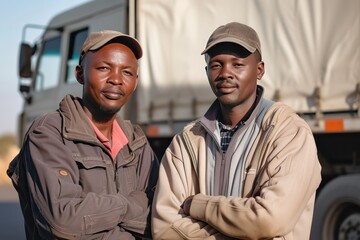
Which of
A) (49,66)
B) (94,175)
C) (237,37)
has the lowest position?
(94,175)

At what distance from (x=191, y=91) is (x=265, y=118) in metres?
4.06

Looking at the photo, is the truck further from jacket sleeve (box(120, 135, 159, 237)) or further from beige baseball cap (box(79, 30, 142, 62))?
beige baseball cap (box(79, 30, 142, 62))

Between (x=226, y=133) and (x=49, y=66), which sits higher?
(x=49, y=66)

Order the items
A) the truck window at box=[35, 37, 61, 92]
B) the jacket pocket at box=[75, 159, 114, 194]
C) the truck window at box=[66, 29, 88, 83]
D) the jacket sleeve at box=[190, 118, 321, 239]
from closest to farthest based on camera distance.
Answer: the jacket sleeve at box=[190, 118, 321, 239]
the jacket pocket at box=[75, 159, 114, 194]
the truck window at box=[66, 29, 88, 83]
the truck window at box=[35, 37, 61, 92]

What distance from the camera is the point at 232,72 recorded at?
2.63 metres

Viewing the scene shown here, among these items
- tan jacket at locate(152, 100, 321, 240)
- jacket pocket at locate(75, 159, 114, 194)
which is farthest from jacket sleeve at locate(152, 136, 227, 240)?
jacket pocket at locate(75, 159, 114, 194)

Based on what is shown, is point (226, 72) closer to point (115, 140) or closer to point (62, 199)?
point (115, 140)

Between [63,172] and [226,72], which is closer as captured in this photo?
[63,172]

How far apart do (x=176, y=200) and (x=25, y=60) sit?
6.62 m

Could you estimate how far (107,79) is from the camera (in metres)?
2.72

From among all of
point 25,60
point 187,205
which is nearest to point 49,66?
point 25,60

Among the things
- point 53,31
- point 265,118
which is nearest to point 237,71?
point 265,118

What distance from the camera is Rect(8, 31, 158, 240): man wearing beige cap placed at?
97.0 inches

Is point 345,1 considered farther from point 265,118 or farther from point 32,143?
point 32,143
